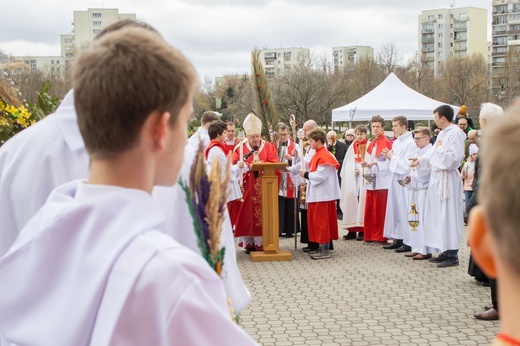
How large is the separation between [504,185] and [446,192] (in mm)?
9199

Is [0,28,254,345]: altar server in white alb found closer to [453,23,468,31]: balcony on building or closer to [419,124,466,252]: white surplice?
[419,124,466,252]: white surplice

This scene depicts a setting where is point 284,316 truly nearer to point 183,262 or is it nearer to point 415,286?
point 415,286

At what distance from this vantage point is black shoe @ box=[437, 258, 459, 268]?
33.6 feet

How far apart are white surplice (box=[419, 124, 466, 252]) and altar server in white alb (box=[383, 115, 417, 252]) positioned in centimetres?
75

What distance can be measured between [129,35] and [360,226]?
1135 cm

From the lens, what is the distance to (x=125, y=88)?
1.58 metres

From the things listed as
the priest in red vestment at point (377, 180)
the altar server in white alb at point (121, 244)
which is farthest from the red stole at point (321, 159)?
the altar server in white alb at point (121, 244)

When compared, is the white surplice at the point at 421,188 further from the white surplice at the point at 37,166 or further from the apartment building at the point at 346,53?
the apartment building at the point at 346,53

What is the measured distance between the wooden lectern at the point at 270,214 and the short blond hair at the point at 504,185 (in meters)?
9.85

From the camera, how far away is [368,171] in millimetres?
12109

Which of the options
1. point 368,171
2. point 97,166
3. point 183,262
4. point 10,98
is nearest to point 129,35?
point 97,166

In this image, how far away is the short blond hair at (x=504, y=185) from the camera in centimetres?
98

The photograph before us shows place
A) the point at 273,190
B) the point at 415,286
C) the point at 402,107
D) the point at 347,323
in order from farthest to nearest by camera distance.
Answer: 1. the point at 402,107
2. the point at 273,190
3. the point at 415,286
4. the point at 347,323

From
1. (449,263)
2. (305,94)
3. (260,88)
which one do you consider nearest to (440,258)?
(449,263)
